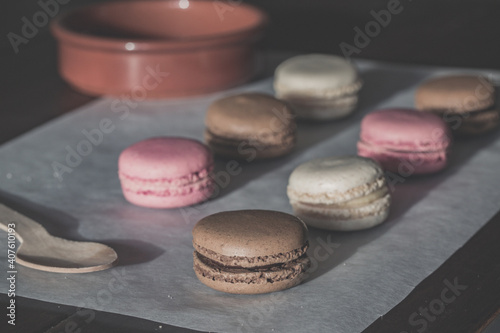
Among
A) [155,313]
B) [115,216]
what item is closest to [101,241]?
[115,216]

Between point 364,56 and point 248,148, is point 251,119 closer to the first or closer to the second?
point 248,148

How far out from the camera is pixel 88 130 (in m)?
1.47

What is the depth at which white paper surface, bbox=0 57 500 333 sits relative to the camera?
3.01 feet

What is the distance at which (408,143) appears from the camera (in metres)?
1.28

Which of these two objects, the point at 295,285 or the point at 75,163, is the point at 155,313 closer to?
the point at 295,285

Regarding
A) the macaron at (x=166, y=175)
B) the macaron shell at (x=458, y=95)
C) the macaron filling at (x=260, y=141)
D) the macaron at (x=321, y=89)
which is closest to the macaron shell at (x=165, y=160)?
the macaron at (x=166, y=175)

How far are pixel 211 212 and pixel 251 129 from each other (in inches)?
7.7

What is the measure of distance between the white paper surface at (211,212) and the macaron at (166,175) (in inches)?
0.8

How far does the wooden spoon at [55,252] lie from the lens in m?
0.99

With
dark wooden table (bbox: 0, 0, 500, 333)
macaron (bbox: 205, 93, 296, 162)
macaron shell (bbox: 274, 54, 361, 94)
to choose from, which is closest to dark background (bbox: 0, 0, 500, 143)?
dark wooden table (bbox: 0, 0, 500, 333)

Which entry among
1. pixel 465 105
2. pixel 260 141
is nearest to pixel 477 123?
pixel 465 105

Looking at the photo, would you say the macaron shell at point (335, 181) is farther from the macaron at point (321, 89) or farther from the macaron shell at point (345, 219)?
the macaron at point (321, 89)

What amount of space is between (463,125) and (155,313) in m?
0.75

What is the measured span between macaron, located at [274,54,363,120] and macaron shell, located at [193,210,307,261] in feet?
1.76
